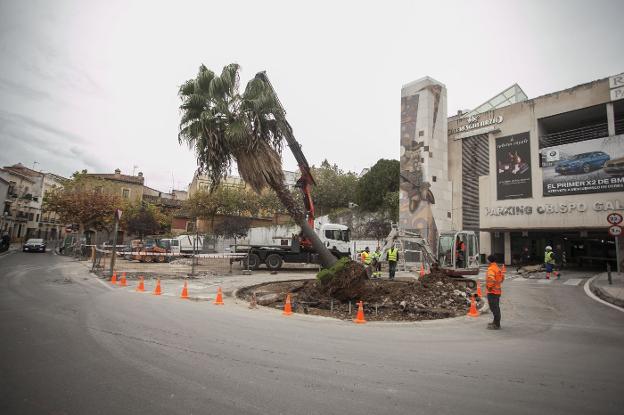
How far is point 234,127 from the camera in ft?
38.7

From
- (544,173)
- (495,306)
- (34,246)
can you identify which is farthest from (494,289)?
(34,246)

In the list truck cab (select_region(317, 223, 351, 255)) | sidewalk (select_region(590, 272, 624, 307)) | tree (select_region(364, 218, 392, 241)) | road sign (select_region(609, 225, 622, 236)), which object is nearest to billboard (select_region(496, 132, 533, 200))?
tree (select_region(364, 218, 392, 241))

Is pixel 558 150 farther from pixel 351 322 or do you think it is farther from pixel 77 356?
pixel 77 356

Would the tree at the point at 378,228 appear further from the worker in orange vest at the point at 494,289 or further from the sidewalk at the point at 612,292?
the worker in orange vest at the point at 494,289

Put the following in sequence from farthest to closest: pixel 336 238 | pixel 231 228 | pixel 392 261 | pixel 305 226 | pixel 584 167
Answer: pixel 231 228
pixel 584 167
pixel 336 238
pixel 392 261
pixel 305 226

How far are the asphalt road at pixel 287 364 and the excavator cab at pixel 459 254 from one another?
7.91 meters

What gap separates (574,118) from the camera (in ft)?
85.1

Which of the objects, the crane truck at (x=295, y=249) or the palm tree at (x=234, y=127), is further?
the crane truck at (x=295, y=249)

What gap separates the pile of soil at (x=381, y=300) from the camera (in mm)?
8617

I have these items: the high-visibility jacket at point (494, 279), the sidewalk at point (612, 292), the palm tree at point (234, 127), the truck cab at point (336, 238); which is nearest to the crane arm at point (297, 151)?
the palm tree at point (234, 127)

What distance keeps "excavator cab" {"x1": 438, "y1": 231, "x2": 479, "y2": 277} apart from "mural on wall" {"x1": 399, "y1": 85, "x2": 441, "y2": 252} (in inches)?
474

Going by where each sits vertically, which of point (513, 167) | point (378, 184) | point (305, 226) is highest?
point (513, 167)

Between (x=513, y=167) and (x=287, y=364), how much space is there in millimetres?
27770

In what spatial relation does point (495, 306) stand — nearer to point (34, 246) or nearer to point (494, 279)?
point (494, 279)
